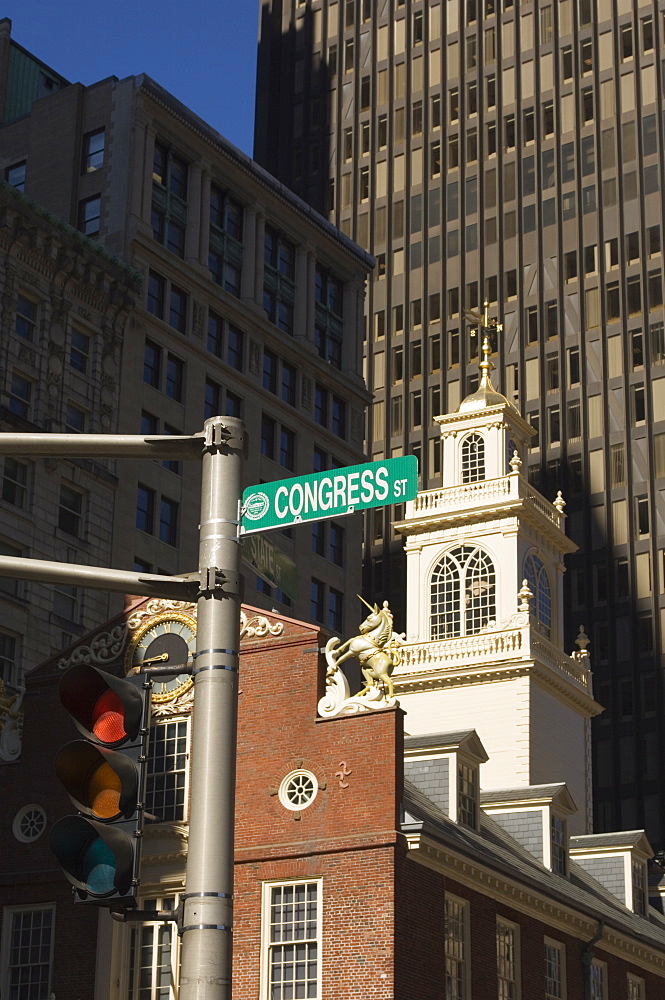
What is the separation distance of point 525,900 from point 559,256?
285ft

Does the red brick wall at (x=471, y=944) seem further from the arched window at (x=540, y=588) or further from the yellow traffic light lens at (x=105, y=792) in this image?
the yellow traffic light lens at (x=105, y=792)

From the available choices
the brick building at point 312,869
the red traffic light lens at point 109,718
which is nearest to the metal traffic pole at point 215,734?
the red traffic light lens at point 109,718

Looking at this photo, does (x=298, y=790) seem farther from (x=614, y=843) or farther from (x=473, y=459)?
(x=473, y=459)

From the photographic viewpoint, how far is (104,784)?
32.2 ft

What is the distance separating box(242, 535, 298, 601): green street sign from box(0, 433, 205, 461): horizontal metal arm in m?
0.79

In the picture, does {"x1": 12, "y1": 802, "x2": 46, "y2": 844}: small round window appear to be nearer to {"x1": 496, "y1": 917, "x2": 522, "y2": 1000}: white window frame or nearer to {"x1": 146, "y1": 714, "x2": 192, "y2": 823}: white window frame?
{"x1": 146, "y1": 714, "x2": 192, "y2": 823}: white window frame

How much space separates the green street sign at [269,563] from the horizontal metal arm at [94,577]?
0.63m

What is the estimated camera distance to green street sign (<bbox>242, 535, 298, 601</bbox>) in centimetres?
1168

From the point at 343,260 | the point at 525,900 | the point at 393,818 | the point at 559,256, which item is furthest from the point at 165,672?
the point at 559,256

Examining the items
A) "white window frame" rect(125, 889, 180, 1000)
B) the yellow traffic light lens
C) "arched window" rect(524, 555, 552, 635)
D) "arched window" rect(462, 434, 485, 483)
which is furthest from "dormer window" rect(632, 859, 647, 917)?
the yellow traffic light lens

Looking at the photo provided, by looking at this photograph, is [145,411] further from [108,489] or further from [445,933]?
[445,933]

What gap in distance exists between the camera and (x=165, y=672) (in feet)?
35.8

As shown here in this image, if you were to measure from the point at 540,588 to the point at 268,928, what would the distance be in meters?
24.1

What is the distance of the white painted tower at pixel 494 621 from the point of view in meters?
50.0
